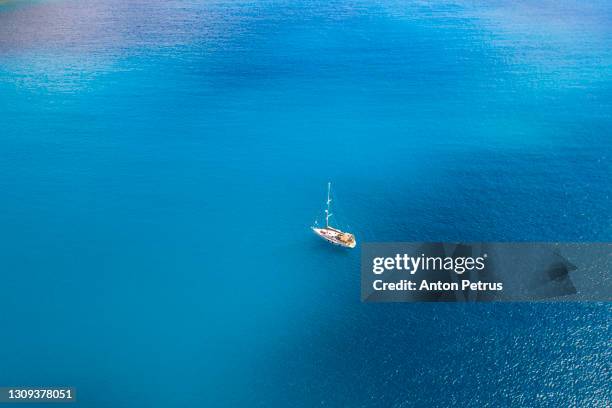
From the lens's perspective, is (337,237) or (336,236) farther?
(336,236)

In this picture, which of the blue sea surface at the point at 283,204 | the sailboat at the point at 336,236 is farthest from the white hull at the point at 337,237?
the blue sea surface at the point at 283,204

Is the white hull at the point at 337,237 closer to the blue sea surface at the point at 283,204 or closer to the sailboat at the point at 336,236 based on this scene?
the sailboat at the point at 336,236

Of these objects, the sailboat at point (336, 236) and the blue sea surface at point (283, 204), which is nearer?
the blue sea surface at point (283, 204)

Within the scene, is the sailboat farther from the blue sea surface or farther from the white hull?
the blue sea surface

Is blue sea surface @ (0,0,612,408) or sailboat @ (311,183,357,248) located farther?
sailboat @ (311,183,357,248)

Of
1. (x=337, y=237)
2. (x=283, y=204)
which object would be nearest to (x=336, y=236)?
(x=337, y=237)

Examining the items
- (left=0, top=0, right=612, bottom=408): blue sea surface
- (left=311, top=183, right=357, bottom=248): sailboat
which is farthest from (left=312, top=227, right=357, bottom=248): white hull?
(left=0, top=0, right=612, bottom=408): blue sea surface

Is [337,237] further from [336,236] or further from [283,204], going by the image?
[283,204]
